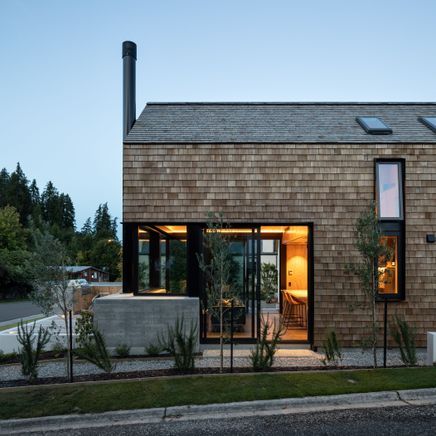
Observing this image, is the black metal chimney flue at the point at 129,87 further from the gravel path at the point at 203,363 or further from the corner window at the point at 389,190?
the corner window at the point at 389,190

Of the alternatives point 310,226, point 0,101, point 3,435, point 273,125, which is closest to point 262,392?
point 3,435

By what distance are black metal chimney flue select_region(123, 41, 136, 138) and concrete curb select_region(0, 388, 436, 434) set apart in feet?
23.0

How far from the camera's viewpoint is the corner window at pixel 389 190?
8.81 metres

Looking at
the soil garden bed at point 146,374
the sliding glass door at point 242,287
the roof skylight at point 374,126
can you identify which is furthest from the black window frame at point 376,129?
the soil garden bed at point 146,374

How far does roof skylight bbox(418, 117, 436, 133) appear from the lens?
945 centimetres

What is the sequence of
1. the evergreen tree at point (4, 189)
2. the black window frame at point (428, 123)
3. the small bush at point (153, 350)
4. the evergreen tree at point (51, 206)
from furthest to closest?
the evergreen tree at point (51, 206) < the evergreen tree at point (4, 189) < the black window frame at point (428, 123) < the small bush at point (153, 350)

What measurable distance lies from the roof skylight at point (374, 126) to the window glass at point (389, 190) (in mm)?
864

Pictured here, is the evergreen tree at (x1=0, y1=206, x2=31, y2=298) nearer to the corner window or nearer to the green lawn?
the green lawn

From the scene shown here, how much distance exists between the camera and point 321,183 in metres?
8.84

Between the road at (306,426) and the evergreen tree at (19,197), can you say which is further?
the evergreen tree at (19,197)

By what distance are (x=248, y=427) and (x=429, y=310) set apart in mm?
5995

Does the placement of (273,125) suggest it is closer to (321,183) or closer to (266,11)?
(321,183)

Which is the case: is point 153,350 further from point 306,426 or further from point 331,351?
point 306,426

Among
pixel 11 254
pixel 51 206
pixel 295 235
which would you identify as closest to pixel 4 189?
pixel 51 206
